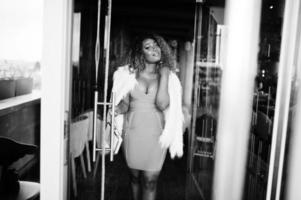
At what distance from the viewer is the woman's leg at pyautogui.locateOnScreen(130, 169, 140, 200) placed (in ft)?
7.39

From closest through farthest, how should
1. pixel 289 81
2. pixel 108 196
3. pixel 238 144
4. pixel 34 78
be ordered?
pixel 238 144 < pixel 289 81 < pixel 108 196 < pixel 34 78

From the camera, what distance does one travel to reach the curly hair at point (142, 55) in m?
2.09

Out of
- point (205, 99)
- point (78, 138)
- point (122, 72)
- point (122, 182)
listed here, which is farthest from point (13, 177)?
point (205, 99)

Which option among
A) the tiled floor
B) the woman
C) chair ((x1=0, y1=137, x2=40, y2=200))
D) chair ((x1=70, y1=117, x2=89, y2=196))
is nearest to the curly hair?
the woman

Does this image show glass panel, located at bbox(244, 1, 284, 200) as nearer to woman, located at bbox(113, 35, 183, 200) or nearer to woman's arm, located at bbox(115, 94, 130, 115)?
woman, located at bbox(113, 35, 183, 200)

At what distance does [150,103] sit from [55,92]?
650 millimetres

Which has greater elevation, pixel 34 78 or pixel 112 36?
pixel 112 36

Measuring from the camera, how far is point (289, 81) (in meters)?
1.96

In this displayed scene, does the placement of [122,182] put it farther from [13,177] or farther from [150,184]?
[13,177]

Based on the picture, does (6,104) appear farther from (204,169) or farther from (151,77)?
(204,169)

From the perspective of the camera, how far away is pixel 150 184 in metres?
2.26

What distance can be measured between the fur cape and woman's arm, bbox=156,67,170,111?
2 centimetres

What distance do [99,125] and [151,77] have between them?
50cm

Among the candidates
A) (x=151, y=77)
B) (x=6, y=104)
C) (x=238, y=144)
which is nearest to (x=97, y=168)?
(x=151, y=77)
